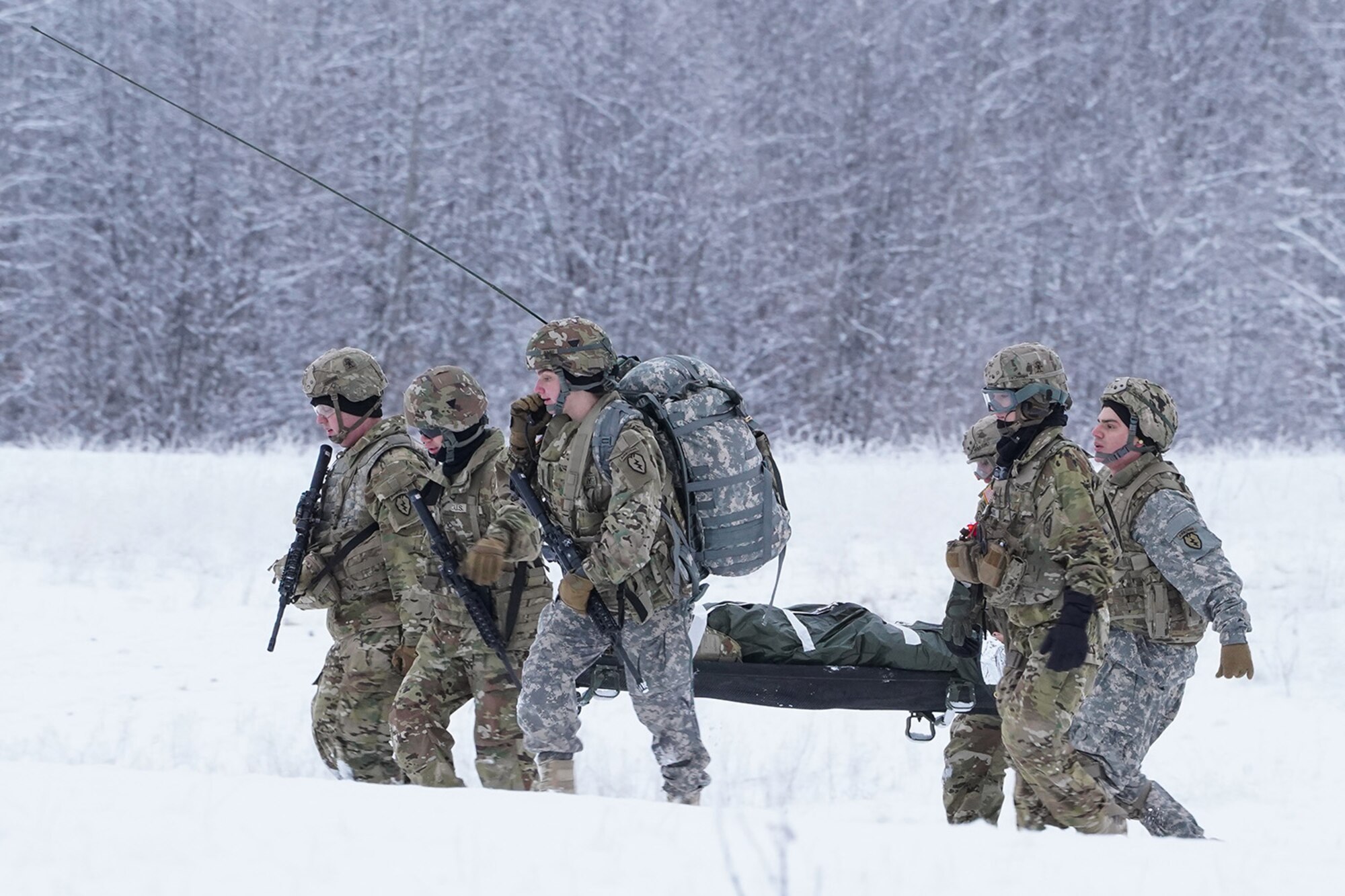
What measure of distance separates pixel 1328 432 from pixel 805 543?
55.4 ft

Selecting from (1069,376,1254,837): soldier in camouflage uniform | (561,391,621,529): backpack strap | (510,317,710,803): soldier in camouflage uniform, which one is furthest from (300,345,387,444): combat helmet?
(1069,376,1254,837): soldier in camouflage uniform

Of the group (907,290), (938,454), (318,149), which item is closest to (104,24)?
(318,149)

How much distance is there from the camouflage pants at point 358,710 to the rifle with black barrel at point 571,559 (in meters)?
0.90

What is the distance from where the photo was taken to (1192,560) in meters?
4.86

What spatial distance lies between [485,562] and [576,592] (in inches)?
14.6

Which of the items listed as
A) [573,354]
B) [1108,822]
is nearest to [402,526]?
[573,354]

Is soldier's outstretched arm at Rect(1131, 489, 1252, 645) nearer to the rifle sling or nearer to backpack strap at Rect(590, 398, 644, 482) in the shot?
backpack strap at Rect(590, 398, 644, 482)

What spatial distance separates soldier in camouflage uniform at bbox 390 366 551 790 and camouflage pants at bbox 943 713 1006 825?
162cm

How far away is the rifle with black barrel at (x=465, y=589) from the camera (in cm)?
496

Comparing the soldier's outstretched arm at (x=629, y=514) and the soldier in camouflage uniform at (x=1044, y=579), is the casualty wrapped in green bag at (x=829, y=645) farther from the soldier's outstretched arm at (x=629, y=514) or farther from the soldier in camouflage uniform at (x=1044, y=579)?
the soldier's outstretched arm at (x=629, y=514)

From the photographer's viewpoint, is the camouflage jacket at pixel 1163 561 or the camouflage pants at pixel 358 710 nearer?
the camouflage jacket at pixel 1163 561

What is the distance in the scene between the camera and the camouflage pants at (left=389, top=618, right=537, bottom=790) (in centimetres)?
496

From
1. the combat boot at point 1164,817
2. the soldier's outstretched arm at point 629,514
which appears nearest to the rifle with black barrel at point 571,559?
the soldier's outstretched arm at point 629,514

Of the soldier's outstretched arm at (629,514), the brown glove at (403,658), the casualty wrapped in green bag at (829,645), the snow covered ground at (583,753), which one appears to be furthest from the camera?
the casualty wrapped in green bag at (829,645)
